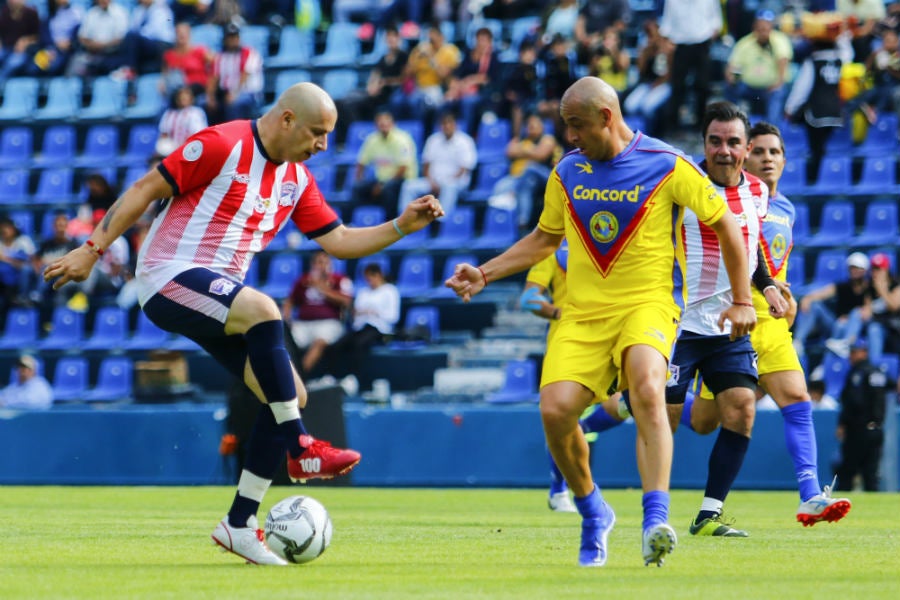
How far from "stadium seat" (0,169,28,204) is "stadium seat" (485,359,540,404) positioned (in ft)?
31.2

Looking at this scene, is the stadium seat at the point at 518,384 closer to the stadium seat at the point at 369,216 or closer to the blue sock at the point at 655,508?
the stadium seat at the point at 369,216

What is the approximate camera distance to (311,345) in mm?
19234

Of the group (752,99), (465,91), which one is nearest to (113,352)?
(465,91)

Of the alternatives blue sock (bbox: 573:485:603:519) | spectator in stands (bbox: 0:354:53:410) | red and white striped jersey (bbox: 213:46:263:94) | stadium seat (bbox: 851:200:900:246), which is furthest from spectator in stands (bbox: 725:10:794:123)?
blue sock (bbox: 573:485:603:519)

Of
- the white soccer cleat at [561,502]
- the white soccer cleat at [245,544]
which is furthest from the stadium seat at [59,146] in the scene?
the white soccer cleat at [245,544]

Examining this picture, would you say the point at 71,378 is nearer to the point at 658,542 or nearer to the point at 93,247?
the point at 93,247

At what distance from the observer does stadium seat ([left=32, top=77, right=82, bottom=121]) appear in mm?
26422

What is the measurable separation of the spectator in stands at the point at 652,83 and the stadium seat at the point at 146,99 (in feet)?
26.3

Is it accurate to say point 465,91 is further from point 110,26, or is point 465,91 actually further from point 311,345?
point 110,26

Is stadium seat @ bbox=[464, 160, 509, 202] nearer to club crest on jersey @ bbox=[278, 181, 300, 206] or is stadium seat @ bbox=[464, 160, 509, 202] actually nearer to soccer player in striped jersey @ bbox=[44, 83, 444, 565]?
club crest on jersey @ bbox=[278, 181, 300, 206]

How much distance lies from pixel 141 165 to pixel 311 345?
646 centimetres

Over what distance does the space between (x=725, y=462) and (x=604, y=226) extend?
267 centimetres

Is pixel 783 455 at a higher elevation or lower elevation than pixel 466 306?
lower

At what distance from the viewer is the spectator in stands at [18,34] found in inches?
1073
